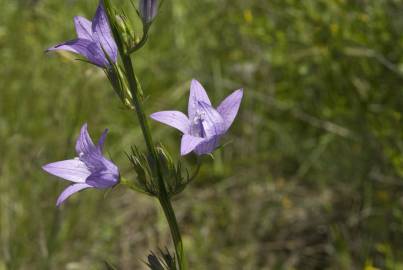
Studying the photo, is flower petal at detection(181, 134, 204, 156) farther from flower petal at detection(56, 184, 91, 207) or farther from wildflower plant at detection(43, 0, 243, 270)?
flower petal at detection(56, 184, 91, 207)

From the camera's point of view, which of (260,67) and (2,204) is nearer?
(2,204)

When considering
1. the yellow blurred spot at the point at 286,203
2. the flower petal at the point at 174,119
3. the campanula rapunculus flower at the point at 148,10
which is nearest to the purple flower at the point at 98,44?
the campanula rapunculus flower at the point at 148,10

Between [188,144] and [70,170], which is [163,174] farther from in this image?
[70,170]

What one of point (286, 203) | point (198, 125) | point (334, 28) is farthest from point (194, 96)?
point (286, 203)

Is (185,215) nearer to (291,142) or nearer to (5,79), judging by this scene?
(291,142)

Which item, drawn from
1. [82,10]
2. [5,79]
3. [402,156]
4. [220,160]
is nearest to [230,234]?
[220,160]
